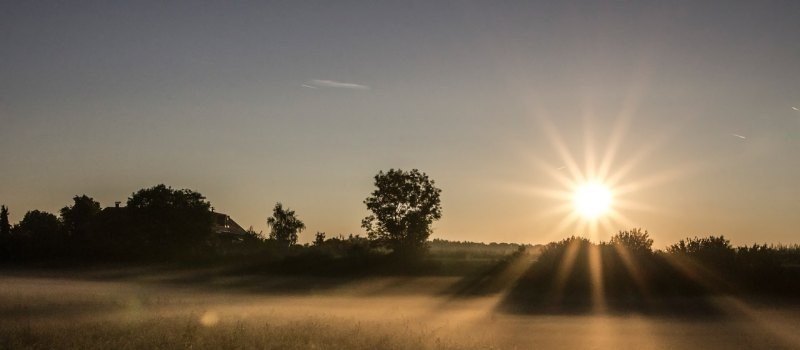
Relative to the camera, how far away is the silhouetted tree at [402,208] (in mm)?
81875

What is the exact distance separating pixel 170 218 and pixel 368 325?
2930 inches

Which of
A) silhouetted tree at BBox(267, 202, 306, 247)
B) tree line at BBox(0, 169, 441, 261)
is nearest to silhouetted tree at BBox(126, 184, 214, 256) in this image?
tree line at BBox(0, 169, 441, 261)

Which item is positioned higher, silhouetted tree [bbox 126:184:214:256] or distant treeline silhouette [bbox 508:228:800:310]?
silhouetted tree [bbox 126:184:214:256]

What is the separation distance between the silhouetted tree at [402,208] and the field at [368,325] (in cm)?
3613

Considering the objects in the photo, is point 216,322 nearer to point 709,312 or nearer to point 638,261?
point 709,312

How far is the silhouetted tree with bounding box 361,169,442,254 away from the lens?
8188cm

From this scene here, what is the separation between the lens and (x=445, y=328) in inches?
1014

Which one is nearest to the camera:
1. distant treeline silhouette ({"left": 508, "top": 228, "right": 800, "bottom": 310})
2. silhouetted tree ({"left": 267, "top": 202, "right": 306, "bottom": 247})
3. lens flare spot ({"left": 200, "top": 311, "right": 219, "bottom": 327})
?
lens flare spot ({"left": 200, "top": 311, "right": 219, "bottom": 327})

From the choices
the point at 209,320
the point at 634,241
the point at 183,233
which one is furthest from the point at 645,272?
the point at 183,233

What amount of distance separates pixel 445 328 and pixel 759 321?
13.7m

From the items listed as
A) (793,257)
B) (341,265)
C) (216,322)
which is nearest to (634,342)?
(216,322)

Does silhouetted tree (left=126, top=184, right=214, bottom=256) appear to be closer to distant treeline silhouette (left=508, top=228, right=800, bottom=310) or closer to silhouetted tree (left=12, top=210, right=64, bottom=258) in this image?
silhouetted tree (left=12, top=210, right=64, bottom=258)

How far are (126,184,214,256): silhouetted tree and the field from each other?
4836cm

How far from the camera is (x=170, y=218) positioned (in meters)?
92.9
